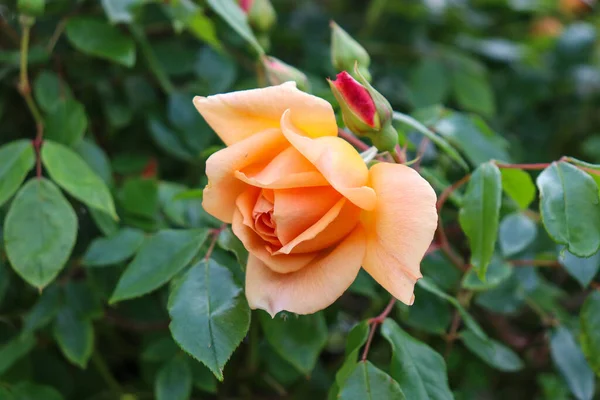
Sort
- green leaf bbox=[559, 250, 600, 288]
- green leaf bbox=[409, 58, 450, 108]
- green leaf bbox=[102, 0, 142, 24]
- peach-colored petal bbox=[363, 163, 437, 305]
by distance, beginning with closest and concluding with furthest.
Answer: peach-colored petal bbox=[363, 163, 437, 305]
green leaf bbox=[559, 250, 600, 288]
green leaf bbox=[102, 0, 142, 24]
green leaf bbox=[409, 58, 450, 108]

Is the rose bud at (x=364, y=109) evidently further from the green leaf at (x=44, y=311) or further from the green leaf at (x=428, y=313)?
the green leaf at (x=44, y=311)

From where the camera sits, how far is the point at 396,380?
23.9 inches

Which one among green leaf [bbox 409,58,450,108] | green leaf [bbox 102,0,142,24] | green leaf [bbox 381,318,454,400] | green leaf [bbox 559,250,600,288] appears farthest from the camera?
green leaf [bbox 409,58,450,108]

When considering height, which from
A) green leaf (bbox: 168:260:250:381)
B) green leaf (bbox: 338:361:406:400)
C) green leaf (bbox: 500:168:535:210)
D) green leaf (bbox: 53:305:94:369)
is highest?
green leaf (bbox: 500:168:535:210)

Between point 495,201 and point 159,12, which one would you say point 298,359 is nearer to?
point 495,201

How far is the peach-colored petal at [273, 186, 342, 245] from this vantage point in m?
0.51

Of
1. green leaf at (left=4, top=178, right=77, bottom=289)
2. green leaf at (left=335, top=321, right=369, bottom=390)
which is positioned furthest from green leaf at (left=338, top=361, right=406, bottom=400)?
green leaf at (left=4, top=178, right=77, bottom=289)

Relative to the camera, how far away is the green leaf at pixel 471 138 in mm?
818

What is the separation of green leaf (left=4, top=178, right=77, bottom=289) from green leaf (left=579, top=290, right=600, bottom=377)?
Result: 1.90ft

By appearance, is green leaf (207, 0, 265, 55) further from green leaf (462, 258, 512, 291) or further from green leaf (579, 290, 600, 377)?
green leaf (579, 290, 600, 377)

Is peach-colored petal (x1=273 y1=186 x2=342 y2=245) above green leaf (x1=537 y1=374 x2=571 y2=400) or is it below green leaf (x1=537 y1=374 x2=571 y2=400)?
above

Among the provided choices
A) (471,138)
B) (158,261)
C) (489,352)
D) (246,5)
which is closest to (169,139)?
(246,5)

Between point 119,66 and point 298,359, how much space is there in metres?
0.62

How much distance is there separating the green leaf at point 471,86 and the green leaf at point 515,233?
474 millimetres
